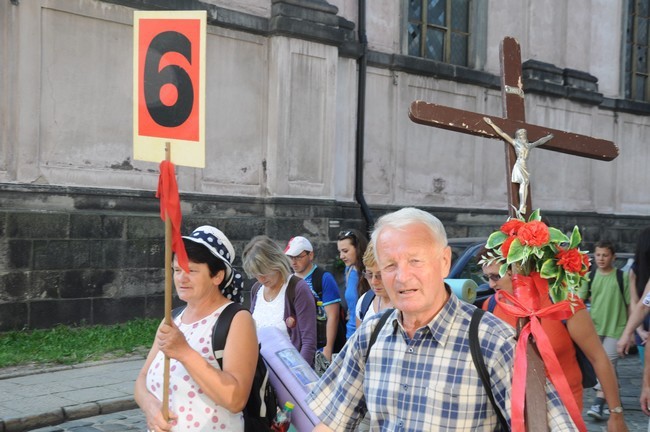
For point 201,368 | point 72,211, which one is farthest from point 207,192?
point 201,368

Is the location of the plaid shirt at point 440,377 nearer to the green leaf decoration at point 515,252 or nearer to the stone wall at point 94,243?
the green leaf decoration at point 515,252

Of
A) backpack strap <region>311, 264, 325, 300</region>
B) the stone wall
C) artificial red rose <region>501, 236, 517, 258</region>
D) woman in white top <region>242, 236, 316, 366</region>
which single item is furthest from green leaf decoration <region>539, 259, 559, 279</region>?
the stone wall

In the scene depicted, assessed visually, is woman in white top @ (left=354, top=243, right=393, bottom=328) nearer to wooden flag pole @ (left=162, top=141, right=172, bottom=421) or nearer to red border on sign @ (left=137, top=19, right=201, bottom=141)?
red border on sign @ (left=137, top=19, right=201, bottom=141)

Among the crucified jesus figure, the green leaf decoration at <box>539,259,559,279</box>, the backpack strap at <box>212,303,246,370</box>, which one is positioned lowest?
the backpack strap at <box>212,303,246,370</box>

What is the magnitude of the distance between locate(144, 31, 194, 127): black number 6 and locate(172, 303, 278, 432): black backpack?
90 centimetres

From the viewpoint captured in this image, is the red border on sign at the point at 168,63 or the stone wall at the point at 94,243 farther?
the stone wall at the point at 94,243

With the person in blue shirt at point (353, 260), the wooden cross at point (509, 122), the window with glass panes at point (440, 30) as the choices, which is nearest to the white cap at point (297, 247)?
the person in blue shirt at point (353, 260)

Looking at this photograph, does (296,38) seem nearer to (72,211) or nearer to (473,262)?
(72,211)

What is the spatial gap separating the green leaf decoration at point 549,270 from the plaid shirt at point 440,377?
0.92 ft

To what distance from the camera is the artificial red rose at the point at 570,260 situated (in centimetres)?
280

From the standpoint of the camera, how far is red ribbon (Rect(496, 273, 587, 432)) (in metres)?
2.45

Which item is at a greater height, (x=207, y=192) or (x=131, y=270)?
(x=207, y=192)

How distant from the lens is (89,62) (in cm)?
1139

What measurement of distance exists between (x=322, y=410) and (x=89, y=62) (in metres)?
9.50
